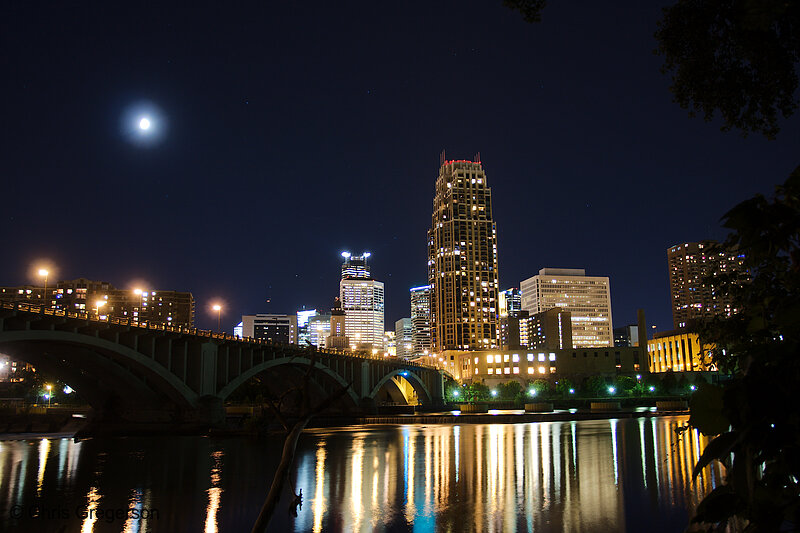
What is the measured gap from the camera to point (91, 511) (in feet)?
85.7

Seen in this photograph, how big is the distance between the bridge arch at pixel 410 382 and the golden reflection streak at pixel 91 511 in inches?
2956

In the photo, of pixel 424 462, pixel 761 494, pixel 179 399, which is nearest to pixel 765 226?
pixel 761 494

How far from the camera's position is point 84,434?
64.8m

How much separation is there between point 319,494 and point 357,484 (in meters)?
3.42

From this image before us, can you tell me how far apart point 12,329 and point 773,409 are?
57.6m

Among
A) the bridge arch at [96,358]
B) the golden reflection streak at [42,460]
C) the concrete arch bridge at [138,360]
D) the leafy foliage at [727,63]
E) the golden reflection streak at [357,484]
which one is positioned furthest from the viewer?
the concrete arch bridge at [138,360]

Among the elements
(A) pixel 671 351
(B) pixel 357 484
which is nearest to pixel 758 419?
(B) pixel 357 484

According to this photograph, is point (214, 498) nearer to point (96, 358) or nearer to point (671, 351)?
point (96, 358)

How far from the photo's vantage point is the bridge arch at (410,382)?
10794cm

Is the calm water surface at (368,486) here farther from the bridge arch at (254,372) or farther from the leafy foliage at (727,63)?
the bridge arch at (254,372)

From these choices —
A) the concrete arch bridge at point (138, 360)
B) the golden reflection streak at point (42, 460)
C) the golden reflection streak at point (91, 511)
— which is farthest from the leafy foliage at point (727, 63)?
the concrete arch bridge at point (138, 360)

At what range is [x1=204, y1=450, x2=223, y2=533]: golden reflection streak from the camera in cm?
2317

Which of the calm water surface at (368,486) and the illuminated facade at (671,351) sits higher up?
the illuminated facade at (671,351)

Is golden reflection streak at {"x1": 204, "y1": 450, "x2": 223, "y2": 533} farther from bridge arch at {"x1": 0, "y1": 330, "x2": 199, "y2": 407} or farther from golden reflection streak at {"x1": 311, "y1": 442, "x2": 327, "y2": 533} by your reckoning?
bridge arch at {"x1": 0, "y1": 330, "x2": 199, "y2": 407}
